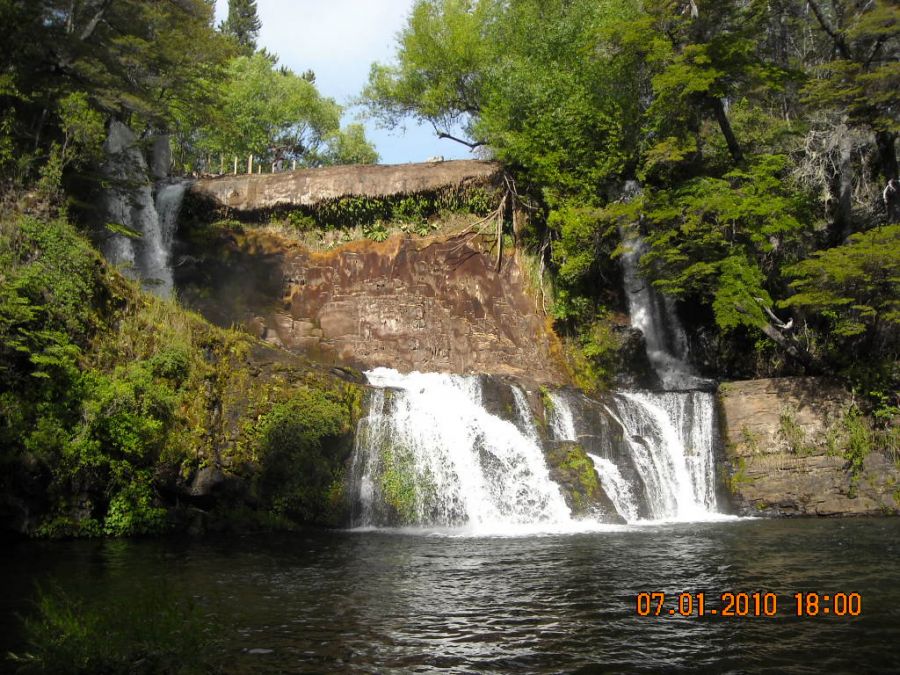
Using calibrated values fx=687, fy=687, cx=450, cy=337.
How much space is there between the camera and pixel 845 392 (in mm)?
15789

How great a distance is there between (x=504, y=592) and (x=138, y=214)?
58.3 feet

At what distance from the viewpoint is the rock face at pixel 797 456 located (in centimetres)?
1457

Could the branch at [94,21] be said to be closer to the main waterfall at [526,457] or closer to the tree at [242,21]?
the main waterfall at [526,457]

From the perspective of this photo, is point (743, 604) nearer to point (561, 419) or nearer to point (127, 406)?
A: point (561, 419)

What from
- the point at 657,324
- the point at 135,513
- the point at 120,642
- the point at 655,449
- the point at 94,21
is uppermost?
the point at 94,21

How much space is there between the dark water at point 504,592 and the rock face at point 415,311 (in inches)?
364

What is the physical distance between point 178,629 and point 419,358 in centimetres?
1653

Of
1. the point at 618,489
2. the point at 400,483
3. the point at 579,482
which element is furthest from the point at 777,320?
the point at 400,483

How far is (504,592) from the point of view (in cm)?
709

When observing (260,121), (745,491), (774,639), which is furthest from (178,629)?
(260,121)

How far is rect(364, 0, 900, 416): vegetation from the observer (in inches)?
→ 637

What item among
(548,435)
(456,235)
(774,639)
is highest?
(456,235)

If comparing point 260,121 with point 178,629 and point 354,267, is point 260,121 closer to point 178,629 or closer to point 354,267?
point 354,267

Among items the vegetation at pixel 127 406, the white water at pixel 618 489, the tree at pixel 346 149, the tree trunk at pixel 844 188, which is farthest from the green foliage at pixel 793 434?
the tree at pixel 346 149
